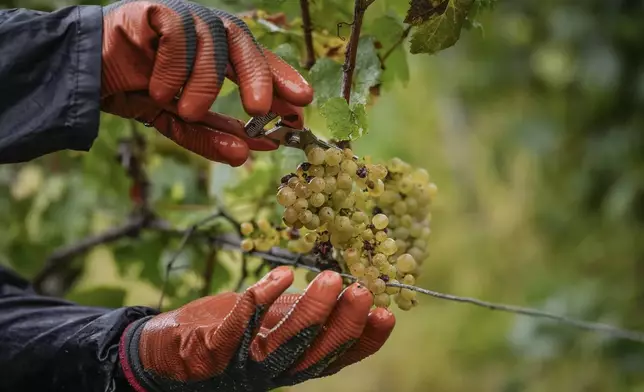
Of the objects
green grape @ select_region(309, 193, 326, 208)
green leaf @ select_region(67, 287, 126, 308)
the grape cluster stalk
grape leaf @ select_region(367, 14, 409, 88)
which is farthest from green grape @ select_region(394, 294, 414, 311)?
green leaf @ select_region(67, 287, 126, 308)

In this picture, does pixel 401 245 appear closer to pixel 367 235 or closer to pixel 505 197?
pixel 367 235

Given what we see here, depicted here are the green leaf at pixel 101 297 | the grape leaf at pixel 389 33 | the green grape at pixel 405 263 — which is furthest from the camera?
the green leaf at pixel 101 297

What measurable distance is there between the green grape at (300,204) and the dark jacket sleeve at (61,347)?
0.67 feet

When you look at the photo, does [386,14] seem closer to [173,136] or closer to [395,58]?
[395,58]

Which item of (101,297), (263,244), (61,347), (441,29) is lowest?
(101,297)

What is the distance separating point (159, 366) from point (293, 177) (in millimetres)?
173

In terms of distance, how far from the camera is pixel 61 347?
2.23ft

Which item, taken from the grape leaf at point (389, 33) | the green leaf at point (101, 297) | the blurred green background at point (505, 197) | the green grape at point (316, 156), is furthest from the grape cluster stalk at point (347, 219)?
the blurred green background at point (505, 197)

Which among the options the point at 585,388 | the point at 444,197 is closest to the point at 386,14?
the point at 585,388

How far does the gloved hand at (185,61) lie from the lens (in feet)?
1.62

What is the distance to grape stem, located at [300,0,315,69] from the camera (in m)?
0.68

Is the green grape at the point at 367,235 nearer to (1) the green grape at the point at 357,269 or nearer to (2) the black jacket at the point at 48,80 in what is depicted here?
(1) the green grape at the point at 357,269

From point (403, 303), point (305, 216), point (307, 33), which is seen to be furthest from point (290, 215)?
point (307, 33)

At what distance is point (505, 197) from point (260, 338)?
167cm
